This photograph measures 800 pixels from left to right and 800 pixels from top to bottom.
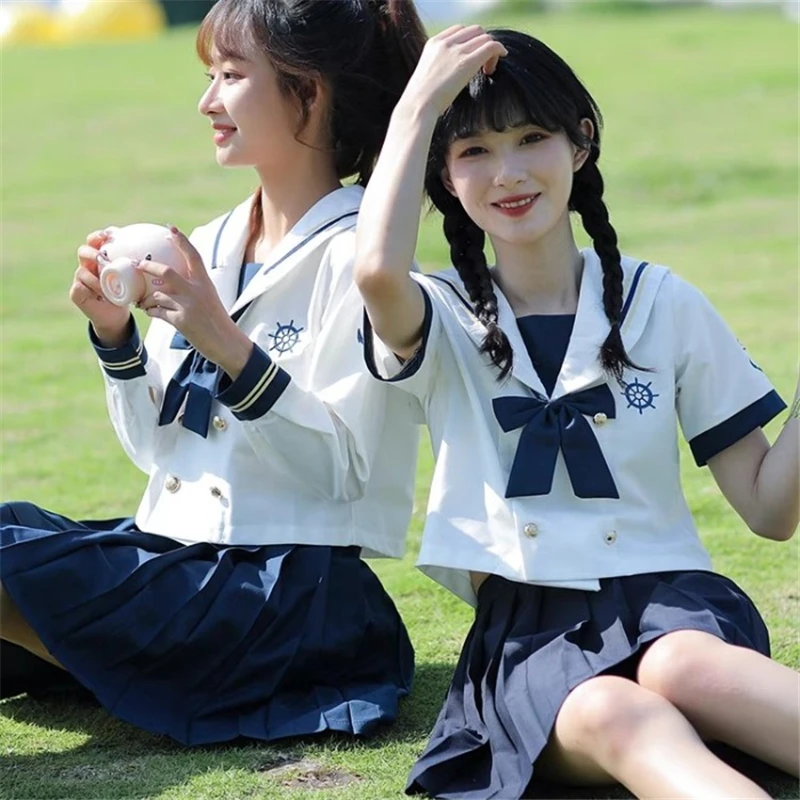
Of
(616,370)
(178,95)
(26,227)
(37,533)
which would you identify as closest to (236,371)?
(37,533)

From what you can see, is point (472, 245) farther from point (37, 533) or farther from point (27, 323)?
point (27, 323)

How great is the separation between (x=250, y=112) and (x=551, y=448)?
982 millimetres

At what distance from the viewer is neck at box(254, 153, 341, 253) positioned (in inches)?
131

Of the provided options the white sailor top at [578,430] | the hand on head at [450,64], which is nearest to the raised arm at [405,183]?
the hand on head at [450,64]

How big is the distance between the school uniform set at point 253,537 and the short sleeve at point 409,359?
0.59 ft

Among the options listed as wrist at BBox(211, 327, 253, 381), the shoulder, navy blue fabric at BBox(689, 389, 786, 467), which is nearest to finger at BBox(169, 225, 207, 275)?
wrist at BBox(211, 327, 253, 381)

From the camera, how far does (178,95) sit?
17.5 m

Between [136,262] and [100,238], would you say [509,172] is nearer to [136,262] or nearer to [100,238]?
[136,262]

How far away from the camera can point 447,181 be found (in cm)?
305

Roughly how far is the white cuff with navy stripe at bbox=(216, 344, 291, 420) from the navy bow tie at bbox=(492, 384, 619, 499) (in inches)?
17.1

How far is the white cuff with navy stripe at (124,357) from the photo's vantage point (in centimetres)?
321

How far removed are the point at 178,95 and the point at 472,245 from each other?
1503 centimetres

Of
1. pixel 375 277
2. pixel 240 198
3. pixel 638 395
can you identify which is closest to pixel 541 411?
pixel 638 395

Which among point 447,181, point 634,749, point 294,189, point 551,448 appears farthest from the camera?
point 294,189
